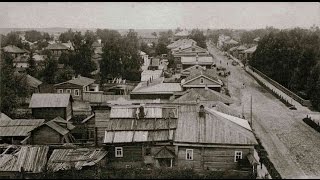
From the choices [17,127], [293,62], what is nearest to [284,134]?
[17,127]

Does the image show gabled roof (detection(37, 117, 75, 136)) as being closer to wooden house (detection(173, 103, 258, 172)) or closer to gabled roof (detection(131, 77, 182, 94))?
wooden house (detection(173, 103, 258, 172))

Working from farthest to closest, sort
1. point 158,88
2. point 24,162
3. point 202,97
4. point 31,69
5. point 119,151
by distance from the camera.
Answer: point 31,69, point 158,88, point 202,97, point 119,151, point 24,162

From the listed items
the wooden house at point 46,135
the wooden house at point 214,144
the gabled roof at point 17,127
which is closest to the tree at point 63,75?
the gabled roof at point 17,127

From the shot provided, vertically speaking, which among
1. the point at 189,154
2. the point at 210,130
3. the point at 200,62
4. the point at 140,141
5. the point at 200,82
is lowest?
the point at 189,154

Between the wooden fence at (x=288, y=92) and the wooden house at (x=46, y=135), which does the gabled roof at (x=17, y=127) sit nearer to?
the wooden house at (x=46, y=135)

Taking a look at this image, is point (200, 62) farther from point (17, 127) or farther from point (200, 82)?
point (17, 127)

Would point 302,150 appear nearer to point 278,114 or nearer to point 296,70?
point 278,114
